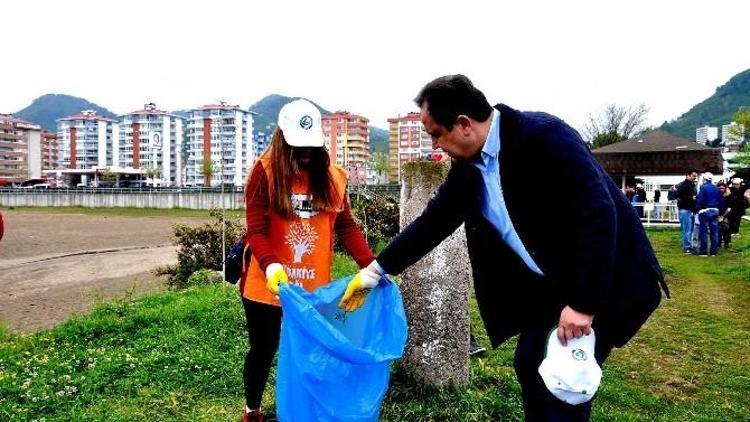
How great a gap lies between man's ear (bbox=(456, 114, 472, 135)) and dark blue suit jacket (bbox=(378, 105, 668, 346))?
0.13 metres

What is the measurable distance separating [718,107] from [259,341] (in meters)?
142

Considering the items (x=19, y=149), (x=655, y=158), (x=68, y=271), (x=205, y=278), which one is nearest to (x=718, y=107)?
(x=655, y=158)

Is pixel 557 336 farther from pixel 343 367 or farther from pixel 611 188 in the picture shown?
pixel 343 367

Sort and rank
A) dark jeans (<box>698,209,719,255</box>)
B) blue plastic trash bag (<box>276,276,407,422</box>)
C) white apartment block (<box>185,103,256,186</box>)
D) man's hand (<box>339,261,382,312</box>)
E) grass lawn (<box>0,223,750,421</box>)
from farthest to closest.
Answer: white apartment block (<box>185,103,256,186</box>), dark jeans (<box>698,209,719,255</box>), grass lawn (<box>0,223,750,421</box>), man's hand (<box>339,261,382,312</box>), blue plastic trash bag (<box>276,276,407,422</box>)

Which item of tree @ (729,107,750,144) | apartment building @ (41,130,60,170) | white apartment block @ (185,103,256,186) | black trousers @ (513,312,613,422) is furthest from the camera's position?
apartment building @ (41,130,60,170)

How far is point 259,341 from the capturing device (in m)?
2.97

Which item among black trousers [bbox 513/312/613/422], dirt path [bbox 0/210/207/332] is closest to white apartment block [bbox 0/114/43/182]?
dirt path [bbox 0/210/207/332]

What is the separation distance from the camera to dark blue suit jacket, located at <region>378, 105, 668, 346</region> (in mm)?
1841

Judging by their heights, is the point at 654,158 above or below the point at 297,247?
above

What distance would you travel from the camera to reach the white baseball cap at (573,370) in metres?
1.91

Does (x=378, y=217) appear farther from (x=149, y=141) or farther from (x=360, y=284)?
(x=149, y=141)

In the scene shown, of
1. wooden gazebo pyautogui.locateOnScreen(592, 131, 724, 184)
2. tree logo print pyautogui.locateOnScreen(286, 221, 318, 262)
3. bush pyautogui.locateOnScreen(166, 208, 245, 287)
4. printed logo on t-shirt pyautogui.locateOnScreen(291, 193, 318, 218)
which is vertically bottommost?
bush pyautogui.locateOnScreen(166, 208, 245, 287)

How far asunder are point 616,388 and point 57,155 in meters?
157

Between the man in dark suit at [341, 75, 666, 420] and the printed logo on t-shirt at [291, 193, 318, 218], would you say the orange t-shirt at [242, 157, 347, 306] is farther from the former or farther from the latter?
the man in dark suit at [341, 75, 666, 420]
